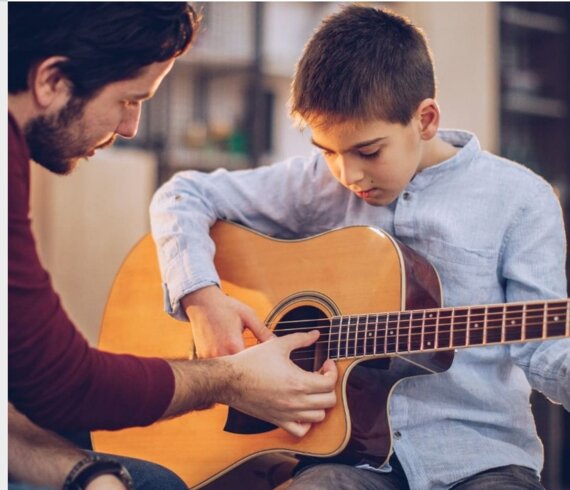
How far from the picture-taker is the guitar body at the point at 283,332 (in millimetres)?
1167

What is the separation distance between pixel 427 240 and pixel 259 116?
237cm

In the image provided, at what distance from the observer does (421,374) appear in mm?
1167

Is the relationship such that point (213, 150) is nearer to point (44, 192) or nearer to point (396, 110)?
point (44, 192)

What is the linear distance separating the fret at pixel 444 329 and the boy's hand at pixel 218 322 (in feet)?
0.90

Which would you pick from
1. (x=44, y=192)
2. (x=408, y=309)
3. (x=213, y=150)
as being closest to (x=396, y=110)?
(x=408, y=309)

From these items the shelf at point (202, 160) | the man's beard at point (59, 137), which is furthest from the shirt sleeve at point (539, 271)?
the shelf at point (202, 160)

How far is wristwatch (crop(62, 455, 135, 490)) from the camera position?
3.42ft

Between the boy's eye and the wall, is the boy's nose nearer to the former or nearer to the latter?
the boy's eye

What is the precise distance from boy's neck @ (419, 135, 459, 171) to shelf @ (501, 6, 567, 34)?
285 cm

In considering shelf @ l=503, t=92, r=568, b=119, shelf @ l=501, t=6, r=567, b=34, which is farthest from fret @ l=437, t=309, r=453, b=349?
shelf @ l=501, t=6, r=567, b=34

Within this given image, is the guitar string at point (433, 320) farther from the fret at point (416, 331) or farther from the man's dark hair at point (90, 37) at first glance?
the man's dark hair at point (90, 37)

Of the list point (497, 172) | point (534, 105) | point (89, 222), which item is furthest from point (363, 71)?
point (534, 105)

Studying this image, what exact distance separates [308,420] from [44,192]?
6.76 ft

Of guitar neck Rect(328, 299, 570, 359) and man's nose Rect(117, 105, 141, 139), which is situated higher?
man's nose Rect(117, 105, 141, 139)
